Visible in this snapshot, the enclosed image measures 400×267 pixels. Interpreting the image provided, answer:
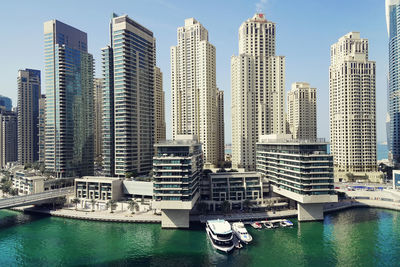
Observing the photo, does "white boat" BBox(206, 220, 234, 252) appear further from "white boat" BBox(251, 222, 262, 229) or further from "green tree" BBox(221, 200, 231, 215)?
"green tree" BBox(221, 200, 231, 215)

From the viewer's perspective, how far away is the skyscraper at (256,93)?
7323 inches

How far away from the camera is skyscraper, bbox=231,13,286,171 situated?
610 ft

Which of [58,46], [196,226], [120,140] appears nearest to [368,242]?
[196,226]

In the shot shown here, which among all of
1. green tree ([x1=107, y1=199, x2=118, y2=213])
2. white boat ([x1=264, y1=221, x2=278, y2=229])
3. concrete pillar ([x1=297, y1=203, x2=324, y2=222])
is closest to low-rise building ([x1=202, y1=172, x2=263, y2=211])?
white boat ([x1=264, y1=221, x2=278, y2=229])

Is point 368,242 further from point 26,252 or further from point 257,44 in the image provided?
point 257,44

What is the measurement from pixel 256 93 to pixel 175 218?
361 ft

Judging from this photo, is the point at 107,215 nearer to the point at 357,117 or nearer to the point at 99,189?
the point at 99,189

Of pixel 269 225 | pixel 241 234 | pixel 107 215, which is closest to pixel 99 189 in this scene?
pixel 107 215

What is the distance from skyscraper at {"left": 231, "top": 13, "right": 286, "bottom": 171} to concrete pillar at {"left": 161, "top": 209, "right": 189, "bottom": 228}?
82.9m

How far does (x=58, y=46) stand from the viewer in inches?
7244

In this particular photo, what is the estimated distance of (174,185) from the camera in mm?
111125

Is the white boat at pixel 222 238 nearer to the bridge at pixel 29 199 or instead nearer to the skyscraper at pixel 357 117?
the bridge at pixel 29 199

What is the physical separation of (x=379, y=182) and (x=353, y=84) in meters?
69.5

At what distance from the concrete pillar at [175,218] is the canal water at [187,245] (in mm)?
4086
